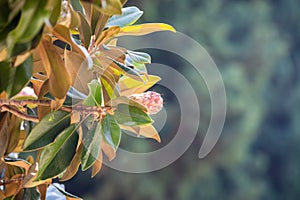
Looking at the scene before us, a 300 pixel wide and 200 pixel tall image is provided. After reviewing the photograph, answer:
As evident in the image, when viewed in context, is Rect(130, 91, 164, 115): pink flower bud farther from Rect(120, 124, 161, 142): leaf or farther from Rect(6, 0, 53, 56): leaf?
Rect(6, 0, 53, 56): leaf

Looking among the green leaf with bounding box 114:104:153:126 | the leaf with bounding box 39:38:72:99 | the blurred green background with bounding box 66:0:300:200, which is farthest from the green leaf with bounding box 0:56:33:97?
the blurred green background with bounding box 66:0:300:200

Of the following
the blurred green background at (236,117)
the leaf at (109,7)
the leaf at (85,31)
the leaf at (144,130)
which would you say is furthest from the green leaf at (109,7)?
the blurred green background at (236,117)

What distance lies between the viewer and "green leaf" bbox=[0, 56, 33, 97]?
37 centimetres

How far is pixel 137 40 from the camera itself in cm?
316

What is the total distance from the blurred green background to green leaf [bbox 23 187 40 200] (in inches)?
104

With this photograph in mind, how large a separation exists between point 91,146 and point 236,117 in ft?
9.81

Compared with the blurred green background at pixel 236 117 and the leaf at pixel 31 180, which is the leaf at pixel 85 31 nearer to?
the leaf at pixel 31 180

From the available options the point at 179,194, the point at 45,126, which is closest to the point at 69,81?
the point at 45,126

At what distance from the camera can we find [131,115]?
0.50m

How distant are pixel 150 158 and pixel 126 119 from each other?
2350mm

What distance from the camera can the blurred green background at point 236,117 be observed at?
11.1 feet

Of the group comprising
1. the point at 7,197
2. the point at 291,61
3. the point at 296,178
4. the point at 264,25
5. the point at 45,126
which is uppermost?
the point at 45,126

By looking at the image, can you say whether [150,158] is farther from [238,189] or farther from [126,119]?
[126,119]

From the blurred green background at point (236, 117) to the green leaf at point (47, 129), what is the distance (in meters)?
2.70
